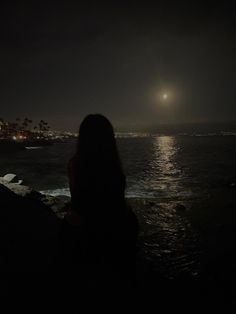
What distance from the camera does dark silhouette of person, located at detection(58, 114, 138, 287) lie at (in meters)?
3.52

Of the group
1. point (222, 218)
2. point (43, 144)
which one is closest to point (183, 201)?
point (222, 218)

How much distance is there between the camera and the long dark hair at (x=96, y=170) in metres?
3.50

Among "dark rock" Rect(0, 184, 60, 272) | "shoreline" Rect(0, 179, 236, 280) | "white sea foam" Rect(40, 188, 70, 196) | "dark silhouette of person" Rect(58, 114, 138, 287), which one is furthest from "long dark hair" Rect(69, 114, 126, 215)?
"white sea foam" Rect(40, 188, 70, 196)

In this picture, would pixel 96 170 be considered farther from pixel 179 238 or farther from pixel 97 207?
pixel 179 238

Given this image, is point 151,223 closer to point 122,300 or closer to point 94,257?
point 122,300

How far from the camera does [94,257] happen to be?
378 centimetres

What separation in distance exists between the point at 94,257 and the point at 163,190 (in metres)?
28.1

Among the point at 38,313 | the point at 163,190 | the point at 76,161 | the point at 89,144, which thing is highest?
the point at 89,144

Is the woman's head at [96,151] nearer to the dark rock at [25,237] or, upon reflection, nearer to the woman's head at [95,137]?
the woman's head at [95,137]

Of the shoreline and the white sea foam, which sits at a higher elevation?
the shoreline

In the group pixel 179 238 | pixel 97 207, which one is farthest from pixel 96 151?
pixel 179 238

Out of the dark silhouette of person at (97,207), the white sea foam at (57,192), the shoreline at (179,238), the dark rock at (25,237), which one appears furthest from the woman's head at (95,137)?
the white sea foam at (57,192)

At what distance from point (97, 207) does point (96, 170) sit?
1.67 ft

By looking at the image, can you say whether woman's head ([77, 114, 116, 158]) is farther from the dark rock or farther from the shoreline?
the shoreline
